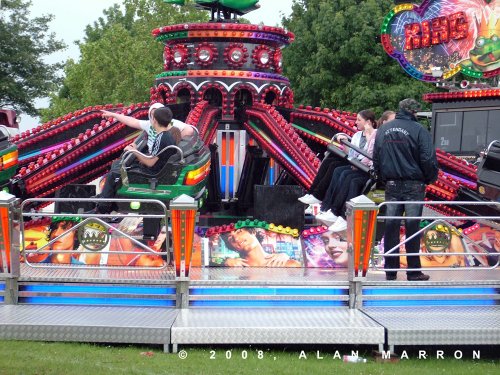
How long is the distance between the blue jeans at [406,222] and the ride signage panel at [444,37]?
7.63 metres

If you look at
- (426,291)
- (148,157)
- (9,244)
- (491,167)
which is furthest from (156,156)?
(491,167)

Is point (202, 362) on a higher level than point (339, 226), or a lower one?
lower

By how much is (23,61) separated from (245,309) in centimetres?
3835

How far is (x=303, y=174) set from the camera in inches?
440

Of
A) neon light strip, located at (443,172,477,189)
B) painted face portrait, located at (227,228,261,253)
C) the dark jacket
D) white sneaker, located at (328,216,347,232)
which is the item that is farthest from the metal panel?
neon light strip, located at (443,172,477,189)

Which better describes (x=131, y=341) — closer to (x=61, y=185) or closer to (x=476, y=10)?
(x=61, y=185)

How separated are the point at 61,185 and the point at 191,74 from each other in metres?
2.46

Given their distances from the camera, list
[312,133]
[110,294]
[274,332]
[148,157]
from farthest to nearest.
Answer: [312,133] < [148,157] < [110,294] < [274,332]

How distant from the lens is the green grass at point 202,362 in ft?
20.5

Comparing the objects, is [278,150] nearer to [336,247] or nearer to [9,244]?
[336,247]

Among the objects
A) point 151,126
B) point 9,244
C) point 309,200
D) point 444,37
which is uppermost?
point 444,37

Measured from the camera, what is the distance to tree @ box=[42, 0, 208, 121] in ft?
111

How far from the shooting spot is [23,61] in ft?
143

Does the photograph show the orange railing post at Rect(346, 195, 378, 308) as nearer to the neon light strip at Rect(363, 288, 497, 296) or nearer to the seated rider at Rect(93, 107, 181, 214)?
the neon light strip at Rect(363, 288, 497, 296)
